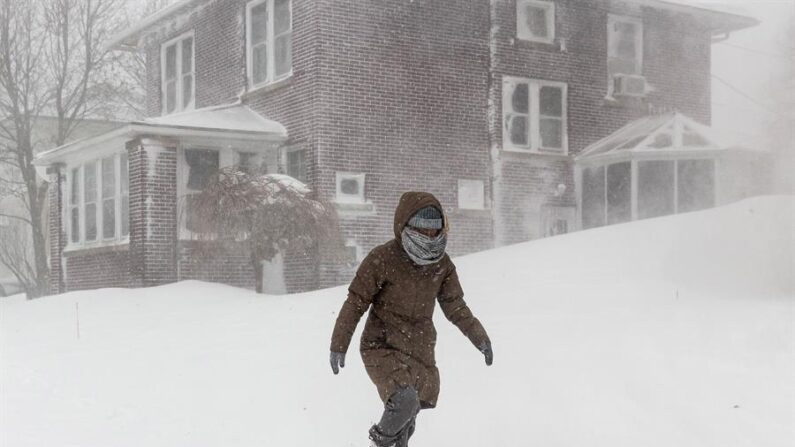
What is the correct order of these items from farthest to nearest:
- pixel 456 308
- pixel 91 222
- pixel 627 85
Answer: pixel 627 85 → pixel 91 222 → pixel 456 308

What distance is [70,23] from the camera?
92.8ft

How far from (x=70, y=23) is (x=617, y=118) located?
16572mm

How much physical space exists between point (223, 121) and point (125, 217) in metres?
2.67

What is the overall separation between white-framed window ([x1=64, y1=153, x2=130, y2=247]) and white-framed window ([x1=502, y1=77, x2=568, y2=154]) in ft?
24.5

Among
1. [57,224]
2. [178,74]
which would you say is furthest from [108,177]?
[178,74]

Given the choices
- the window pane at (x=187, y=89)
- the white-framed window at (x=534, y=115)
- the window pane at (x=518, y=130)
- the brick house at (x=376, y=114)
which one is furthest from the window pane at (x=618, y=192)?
the window pane at (x=187, y=89)

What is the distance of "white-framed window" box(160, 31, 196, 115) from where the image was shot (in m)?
21.6

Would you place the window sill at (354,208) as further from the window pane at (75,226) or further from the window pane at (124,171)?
the window pane at (75,226)

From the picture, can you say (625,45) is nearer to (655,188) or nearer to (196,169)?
(655,188)

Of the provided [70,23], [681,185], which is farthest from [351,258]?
[70,23]

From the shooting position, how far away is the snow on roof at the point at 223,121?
1683 centimetres

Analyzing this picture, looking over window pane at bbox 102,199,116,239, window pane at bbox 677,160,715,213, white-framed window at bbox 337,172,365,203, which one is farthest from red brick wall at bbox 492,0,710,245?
window pane at bbox 102,199,116,239

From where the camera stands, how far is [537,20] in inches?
784

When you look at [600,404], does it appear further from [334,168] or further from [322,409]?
[334,168]
